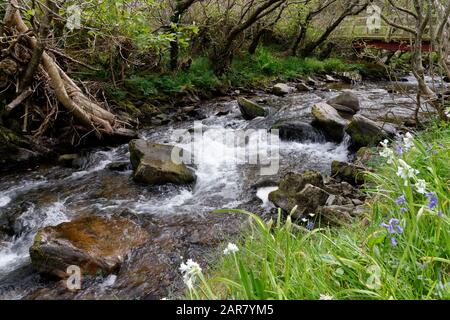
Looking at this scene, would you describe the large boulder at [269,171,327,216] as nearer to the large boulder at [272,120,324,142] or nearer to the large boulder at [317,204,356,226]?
the large boulder at [317,204,356,226]

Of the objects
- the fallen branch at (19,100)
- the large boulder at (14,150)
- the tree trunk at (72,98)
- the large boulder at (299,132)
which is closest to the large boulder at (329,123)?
the large boulder at (299,132)

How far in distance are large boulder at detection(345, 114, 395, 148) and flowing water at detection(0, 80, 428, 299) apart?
380mm

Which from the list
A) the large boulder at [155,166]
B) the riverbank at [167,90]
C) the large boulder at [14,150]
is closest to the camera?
the large boulder at [155,166]

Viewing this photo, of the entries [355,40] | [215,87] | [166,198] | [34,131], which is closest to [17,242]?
[166,198]

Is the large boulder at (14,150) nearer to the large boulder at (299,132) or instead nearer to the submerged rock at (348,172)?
the large boulder at (299,132)

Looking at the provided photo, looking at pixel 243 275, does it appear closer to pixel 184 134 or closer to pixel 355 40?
pixel 184 134

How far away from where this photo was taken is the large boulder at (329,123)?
28.1 feet

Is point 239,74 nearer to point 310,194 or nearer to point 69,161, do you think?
point 69,161

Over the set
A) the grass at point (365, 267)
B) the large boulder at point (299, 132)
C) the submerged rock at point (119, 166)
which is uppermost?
the grass at point (365, 267)

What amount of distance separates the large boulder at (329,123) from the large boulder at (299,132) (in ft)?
0.59

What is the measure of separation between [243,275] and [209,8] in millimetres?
14882

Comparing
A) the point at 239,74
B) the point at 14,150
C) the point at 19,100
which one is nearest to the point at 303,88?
the point at 239,74

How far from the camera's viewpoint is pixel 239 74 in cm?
1537

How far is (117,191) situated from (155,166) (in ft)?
2.73
